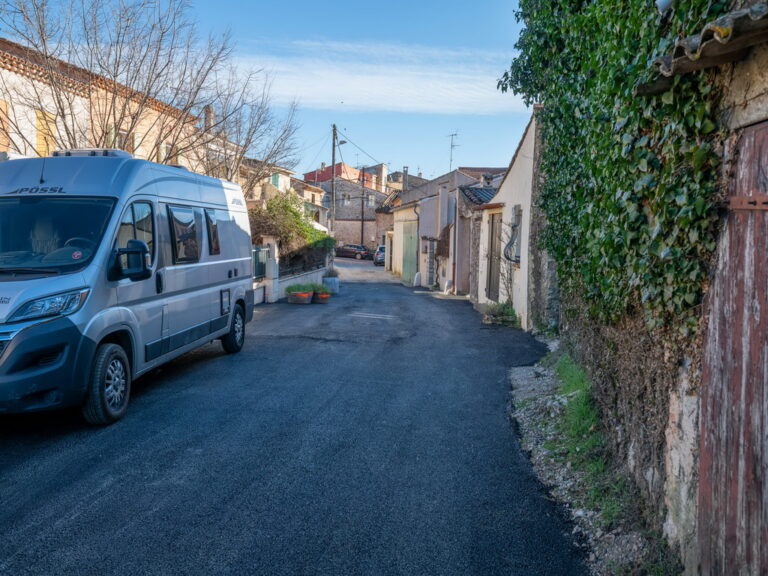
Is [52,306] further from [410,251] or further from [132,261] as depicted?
[410,251]

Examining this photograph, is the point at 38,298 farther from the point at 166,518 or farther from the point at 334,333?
the point at 334,333

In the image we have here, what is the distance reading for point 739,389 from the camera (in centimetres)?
265

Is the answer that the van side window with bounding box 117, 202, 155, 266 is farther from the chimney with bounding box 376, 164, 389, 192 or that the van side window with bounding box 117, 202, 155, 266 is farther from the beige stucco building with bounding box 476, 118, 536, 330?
the chimney with bounding box 376, 164, 389, 192

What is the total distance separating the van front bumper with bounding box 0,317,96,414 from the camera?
488cm

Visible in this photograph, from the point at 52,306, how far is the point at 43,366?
19.7 inches

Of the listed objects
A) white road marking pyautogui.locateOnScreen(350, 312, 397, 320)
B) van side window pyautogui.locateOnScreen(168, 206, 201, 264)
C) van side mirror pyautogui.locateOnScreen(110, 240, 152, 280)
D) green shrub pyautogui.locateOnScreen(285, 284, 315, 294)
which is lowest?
white road marking pyautogui.locateOnScreen(350, 312, 397, 320)

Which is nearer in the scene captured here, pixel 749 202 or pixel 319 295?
pixel 749 202

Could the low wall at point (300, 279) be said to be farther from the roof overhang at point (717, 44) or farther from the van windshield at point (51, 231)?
the roof overhang at point (717, 44)

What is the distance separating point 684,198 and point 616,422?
2.10 m

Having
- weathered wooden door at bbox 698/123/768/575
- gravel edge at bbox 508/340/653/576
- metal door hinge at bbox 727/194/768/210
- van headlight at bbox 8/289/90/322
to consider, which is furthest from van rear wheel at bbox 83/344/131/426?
metal door hinge at bbox 727/194/768/210

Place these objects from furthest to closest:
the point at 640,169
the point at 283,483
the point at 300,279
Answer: the point at 300,279 < the point at 283,483 < the point at 640,169

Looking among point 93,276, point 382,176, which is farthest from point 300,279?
point 382,176

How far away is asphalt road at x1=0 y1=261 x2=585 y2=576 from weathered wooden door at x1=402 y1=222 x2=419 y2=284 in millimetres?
23822

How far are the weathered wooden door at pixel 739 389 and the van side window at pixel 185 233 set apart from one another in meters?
5.89
